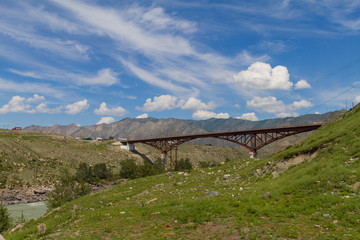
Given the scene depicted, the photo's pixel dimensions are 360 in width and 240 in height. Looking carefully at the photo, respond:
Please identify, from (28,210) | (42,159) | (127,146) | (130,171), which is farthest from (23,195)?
(127,146)

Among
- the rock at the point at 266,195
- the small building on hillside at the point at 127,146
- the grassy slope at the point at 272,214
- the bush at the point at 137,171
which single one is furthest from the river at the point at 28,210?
the small building on hillside at the point at 127,146

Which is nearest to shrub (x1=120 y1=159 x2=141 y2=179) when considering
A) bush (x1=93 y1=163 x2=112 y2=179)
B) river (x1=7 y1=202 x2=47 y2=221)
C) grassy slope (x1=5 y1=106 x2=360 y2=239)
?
bush (x1=93 y1=163 x2=112 y2=179)

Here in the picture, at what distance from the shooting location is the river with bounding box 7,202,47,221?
37.1m

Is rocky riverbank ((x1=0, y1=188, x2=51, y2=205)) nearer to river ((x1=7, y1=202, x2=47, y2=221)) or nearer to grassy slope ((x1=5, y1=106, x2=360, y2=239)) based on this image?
river ((x1=7, y1=202, x2=47, y2=221))

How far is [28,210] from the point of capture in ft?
134

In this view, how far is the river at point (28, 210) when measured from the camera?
37094 millimetres

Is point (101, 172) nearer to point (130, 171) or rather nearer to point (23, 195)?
point (130, 171)

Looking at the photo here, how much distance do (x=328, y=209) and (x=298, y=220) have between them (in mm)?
1681

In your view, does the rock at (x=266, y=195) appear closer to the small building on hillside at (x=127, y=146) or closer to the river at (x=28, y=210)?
the river at (x=28, y=210)

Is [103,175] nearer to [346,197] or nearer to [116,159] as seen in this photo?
[116,159]

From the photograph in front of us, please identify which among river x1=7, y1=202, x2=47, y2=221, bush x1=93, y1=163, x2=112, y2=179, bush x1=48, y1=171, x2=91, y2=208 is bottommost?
river x1=7, y1=202, x2=47, y2=221

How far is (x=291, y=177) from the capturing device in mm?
17984

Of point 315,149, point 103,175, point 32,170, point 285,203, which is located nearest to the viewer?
point 285,203

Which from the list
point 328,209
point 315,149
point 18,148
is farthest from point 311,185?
point 18,148
